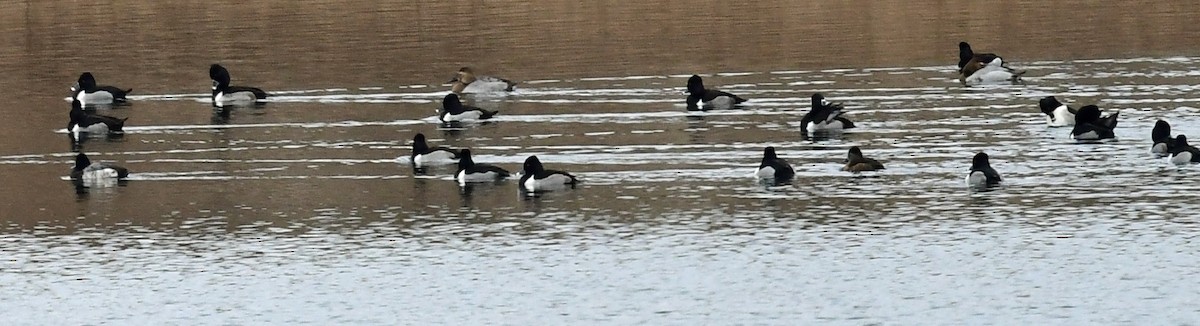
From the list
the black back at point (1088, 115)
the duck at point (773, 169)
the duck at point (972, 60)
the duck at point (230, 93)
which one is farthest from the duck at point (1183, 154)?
the duck at point (230, 93)

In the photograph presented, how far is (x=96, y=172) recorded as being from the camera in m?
28.1

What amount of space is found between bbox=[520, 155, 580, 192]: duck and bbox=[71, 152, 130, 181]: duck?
217 inches

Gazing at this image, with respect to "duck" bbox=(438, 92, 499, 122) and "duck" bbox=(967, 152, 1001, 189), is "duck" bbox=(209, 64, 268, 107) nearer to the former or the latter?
"duck" bbox=(438, 92, 499, 122)

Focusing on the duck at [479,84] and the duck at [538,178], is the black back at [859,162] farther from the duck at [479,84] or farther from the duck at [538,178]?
the duck at [479,84]

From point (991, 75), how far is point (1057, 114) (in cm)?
822

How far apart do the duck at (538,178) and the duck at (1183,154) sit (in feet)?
24.0

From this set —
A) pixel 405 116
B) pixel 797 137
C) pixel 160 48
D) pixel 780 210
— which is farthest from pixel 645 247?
pixel 160 48

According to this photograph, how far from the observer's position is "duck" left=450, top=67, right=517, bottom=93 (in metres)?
40.7

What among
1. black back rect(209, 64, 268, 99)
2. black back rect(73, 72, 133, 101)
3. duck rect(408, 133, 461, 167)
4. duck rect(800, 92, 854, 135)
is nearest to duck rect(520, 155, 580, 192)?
duck rect(408, 133, 461, 167)

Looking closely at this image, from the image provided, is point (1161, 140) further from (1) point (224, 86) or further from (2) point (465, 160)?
(1) point (224, 86)

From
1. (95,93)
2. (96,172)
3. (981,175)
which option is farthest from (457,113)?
(981,175)

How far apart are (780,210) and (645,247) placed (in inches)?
105

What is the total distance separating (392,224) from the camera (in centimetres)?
2350

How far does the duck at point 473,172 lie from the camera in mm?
26828
